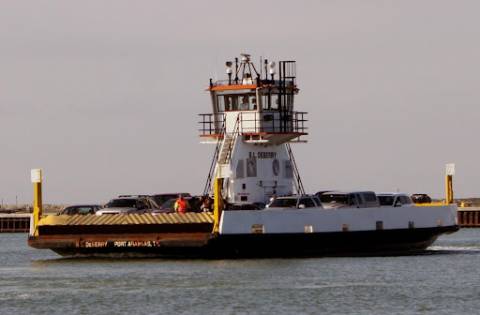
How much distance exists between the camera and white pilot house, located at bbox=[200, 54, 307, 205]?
5697 centimetres

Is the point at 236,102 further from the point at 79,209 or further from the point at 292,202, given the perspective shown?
the point at 79,209

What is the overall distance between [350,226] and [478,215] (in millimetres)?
44180

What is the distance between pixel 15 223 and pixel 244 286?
5853 centimetres

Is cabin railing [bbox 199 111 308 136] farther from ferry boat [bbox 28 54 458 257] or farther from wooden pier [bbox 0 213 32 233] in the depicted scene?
wooden pier [bbox 0 213 32 233]

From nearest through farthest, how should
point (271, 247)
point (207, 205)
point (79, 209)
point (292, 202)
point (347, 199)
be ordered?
point (271, 247) < point (292, 202) < point (207, 205) < point (347, 199) < point (79, 209)

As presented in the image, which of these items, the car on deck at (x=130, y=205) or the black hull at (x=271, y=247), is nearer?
the black hull at (x=271, y=247)

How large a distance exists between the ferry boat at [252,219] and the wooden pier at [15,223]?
44203 millimetres

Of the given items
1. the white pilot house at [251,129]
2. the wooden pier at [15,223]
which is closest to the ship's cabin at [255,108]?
the white pilot house at [251,129]

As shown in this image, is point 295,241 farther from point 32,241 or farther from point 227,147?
point 32,241

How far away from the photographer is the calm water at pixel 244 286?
40.2 metres

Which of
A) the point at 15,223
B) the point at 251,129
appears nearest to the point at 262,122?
the point at 251,129

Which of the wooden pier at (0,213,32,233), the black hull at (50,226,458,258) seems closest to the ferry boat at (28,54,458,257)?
the black hull at (50,226,458,258)

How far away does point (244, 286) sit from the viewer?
1768 inches

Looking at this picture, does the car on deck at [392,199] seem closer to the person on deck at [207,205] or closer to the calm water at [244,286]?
the calm water at [244,286]
